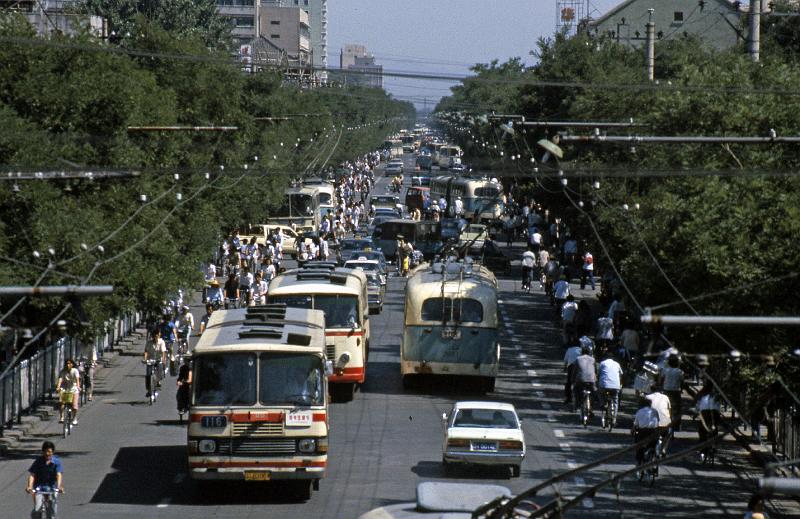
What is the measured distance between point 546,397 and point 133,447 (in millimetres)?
10990

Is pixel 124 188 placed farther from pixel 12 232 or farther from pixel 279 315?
pixel 279 315

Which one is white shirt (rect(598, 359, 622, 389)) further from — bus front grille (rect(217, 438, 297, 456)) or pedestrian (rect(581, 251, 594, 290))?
pedestrian (rect(581, 251, 594, 290))

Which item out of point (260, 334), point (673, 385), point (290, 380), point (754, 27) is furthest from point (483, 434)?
point (754, 27)

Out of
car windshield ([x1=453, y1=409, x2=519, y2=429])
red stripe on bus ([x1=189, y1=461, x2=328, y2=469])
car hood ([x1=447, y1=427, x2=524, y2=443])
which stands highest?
car windshield ([x1=453, y1=409, x2=519, y2=429])

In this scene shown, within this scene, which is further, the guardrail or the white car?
the guardrail

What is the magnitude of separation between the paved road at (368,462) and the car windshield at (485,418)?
0.84 m

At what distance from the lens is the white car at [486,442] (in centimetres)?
2586

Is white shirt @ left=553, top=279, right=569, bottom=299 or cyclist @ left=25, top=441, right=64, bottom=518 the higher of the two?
white shirt @ left=553, top=279, right=569, bottom=299

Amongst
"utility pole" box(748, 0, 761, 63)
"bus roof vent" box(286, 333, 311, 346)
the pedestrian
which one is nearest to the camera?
"bus roof vent" box(286, 333, 311, 346)

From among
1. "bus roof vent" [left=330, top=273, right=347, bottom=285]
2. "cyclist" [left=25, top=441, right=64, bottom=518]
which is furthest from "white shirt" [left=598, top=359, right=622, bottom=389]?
"cyclist" [left=25, top=441, right=64, bottom=518]

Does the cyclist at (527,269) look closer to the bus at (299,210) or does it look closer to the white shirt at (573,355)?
the white shirt at (573,355)

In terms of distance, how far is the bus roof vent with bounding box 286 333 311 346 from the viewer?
958 inches

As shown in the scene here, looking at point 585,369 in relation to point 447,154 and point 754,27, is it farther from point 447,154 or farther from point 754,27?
point 447,154

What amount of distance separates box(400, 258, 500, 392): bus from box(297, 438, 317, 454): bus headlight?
40.3 ft
